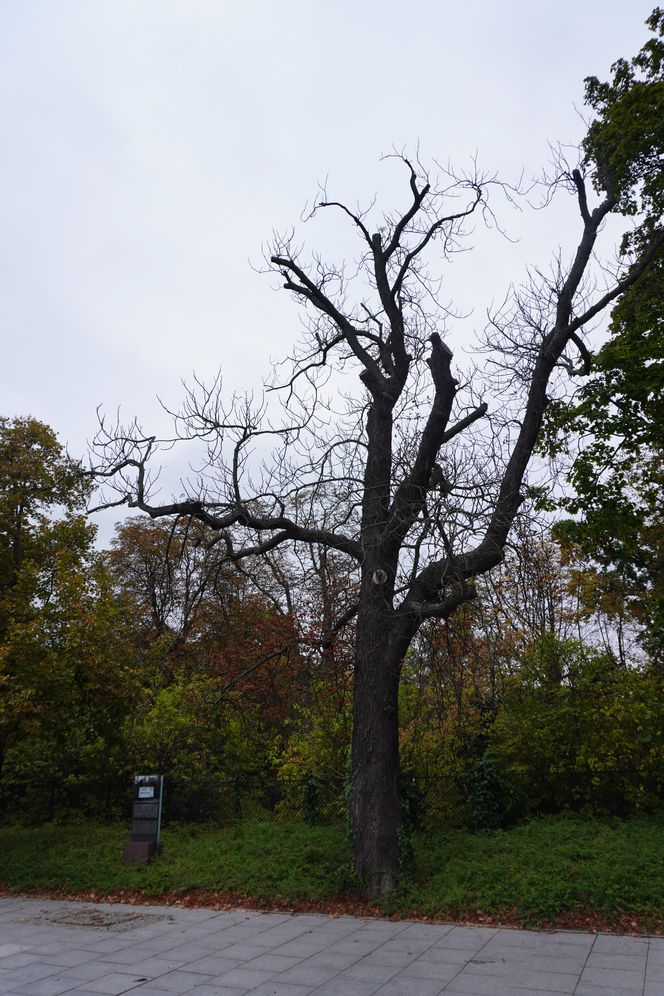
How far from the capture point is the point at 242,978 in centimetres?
636

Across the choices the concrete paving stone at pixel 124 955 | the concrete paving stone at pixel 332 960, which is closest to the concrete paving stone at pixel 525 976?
the concrete paving stone at pixel 332 960

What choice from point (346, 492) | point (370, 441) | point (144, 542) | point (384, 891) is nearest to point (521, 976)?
point (384, 891)

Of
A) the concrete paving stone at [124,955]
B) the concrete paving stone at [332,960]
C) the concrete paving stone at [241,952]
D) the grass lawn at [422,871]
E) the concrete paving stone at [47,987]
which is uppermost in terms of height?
the grass lawn at [422,871]

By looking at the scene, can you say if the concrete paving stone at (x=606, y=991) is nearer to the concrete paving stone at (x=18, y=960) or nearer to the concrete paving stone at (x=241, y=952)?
the concrete paving stone at (x=241, y=952)

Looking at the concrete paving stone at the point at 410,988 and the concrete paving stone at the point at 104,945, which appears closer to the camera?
the concrete paving stone at the point at 410,988

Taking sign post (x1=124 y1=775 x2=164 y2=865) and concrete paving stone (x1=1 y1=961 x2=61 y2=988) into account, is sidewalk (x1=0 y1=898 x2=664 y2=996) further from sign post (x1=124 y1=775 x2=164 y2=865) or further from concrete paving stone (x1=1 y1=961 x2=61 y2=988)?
sign post (x1=124 y1=775 x2=164 y2=865)

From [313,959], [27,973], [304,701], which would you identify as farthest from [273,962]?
[304,701]

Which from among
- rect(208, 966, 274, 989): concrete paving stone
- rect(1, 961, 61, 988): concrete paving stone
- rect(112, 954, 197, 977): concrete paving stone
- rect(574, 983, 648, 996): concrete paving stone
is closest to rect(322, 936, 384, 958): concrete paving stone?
rect(208, 966, 274, 989): concrete paving stone

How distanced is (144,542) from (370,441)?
19.7 metres

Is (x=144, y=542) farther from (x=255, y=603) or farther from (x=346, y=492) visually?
(x=346, y=492)

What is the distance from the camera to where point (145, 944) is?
7.67m

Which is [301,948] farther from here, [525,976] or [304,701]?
[304,701]

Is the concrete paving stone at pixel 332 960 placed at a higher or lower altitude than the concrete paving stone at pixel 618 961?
lower

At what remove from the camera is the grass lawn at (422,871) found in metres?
7.85
